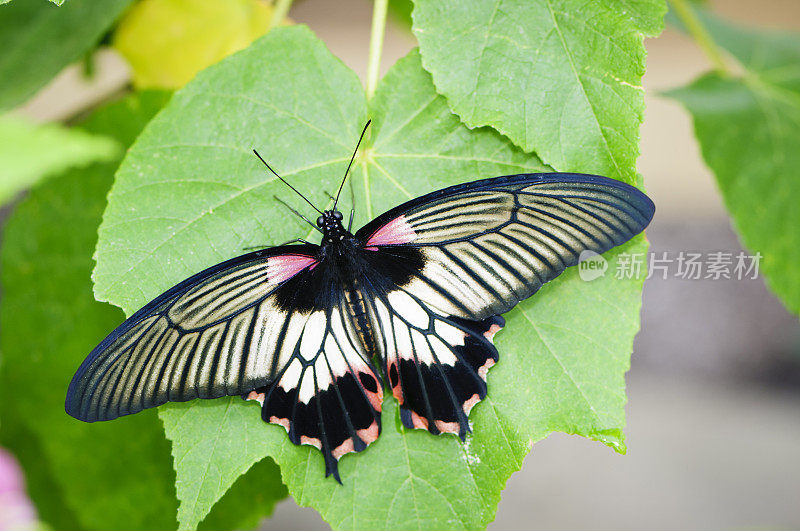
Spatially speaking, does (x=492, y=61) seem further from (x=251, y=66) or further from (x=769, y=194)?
(x=769, y=194)

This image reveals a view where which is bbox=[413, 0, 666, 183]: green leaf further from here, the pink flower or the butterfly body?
the pink flower

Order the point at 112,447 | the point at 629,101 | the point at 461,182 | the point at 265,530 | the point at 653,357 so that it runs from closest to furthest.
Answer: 1. the point at 629,101
2. the point at 461,182
3. the point at 112,447
4. the point at 265,530
5. the point at 653,357

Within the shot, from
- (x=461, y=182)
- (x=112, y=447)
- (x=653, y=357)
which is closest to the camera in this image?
(x=461, y=182)

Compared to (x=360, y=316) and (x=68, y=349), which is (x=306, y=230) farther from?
(x=68, y=349)

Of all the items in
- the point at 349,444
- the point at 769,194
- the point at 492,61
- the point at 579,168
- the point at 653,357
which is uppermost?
the point at 492,61

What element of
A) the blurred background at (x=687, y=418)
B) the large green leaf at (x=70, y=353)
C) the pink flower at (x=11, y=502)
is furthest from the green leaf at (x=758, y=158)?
the blurred background at (x=687, y=418)

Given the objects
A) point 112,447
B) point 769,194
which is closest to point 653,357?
point 769,194

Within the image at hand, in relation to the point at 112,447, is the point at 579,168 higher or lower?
higher

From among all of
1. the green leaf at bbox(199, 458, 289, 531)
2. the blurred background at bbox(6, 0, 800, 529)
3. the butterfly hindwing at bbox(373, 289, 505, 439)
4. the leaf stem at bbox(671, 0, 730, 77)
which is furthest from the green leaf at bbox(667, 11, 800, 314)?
the blurred background at bbox(6, 0, 800, 529)
